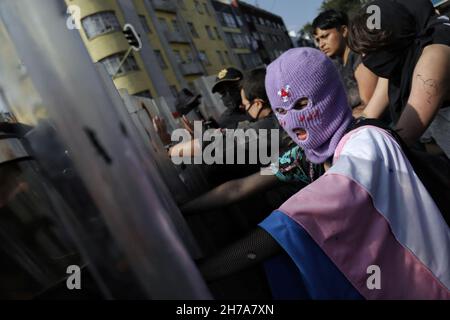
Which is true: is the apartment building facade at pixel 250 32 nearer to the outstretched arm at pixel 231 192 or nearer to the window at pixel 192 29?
the window at pixel 192 29

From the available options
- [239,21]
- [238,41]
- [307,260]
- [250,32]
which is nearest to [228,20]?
[238,41]

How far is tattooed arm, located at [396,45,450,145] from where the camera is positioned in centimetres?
177

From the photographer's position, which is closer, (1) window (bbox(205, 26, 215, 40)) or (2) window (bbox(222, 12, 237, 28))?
(1) window (bbox(205, 26, 215, 40))

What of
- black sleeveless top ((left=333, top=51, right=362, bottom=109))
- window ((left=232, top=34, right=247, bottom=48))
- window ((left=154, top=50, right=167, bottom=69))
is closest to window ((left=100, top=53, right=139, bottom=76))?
window ((left=154, top=50, right=167, bottom=69))

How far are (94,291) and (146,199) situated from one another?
0.30m

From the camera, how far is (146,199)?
73 centimetres

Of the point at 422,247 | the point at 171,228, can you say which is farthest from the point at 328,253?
the point at 171,228

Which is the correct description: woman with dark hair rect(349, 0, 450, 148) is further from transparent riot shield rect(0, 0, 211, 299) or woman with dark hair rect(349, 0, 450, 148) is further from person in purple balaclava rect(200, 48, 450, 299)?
transparent riot shield rect(0, 0, 211, 299)

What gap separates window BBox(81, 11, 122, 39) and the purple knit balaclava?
27165mm

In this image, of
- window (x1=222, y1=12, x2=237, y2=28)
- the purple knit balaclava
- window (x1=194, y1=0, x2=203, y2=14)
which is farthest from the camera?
window (x1=222, y1=12, x2=237, y2=28)

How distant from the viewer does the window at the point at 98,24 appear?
2661cm

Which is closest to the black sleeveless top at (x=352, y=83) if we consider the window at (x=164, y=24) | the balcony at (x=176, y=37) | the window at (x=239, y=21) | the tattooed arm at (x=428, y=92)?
the tattooed arm at (x=428, y=92)

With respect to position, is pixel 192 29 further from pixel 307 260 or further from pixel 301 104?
pixel 307 260

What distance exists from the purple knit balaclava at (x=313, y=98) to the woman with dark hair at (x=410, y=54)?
1.34 ft
